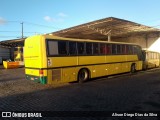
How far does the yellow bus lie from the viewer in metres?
10.9

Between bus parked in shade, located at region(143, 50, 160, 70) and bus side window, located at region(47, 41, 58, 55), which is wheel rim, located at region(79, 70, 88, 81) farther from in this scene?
bus parked in shade, located at region(143, 50, 160, 70)

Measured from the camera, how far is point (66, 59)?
39.1ft

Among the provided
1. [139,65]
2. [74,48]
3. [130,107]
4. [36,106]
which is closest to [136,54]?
[139,65]

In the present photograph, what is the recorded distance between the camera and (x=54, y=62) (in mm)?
11195

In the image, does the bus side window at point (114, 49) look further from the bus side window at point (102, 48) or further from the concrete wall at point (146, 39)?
the concrete wall at point (146, 39)

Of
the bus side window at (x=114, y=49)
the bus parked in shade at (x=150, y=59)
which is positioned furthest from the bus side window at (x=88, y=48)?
the bus parked in shade at (x=150, y=59)

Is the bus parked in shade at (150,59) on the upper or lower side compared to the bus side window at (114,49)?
lower

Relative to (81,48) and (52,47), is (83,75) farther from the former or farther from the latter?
(52,47)

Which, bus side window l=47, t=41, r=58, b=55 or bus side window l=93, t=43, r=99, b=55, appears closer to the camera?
bus side window l=47, t=41, r=58, b=55

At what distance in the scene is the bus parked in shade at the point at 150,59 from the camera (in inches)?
874

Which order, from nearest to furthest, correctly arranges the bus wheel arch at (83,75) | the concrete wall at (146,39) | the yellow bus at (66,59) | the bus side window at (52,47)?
the yellow bus at (66,59) → the bus side window at (52,47) → the bus wheel arch at (83,75) → the concrete wall at (146,39)

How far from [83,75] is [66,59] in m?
2.13

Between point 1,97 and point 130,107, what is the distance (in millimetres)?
6217

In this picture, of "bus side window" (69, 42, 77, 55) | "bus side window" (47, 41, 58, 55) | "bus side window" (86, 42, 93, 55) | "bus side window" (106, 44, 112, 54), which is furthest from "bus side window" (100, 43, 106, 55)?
"bus side window" (47, 41, 58, 55)
